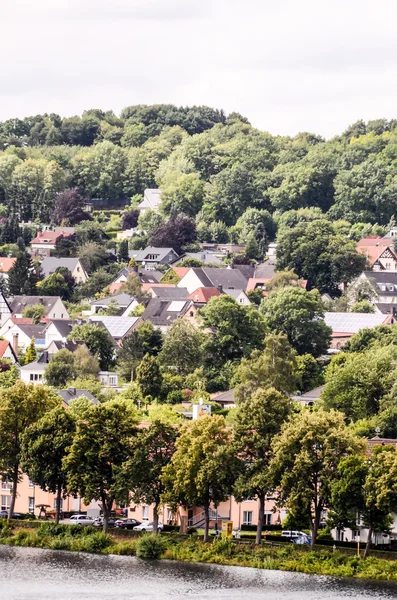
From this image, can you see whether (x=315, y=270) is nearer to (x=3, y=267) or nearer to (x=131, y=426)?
(x=3, y=267)

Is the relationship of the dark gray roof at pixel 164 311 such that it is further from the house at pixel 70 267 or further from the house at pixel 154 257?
the house at pixel 154 257

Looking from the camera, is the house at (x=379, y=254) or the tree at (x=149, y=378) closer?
the tree at (x=149, y=378)

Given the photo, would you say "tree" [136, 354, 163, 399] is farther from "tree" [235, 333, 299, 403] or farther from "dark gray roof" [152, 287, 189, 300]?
"dark gray roof" [152, 287, 189, 300]

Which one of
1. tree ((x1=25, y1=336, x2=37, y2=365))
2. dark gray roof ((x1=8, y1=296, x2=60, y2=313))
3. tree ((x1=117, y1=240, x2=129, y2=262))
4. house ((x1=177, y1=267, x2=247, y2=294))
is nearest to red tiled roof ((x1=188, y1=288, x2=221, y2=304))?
house ((x1=177, y1=267, x2=247, y2=294))

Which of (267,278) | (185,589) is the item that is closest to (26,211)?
(267,278)

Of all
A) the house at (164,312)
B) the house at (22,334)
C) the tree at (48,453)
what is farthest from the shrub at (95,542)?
the house at (164,312)

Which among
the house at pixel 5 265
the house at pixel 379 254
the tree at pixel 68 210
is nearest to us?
the house at pixel 5 265
